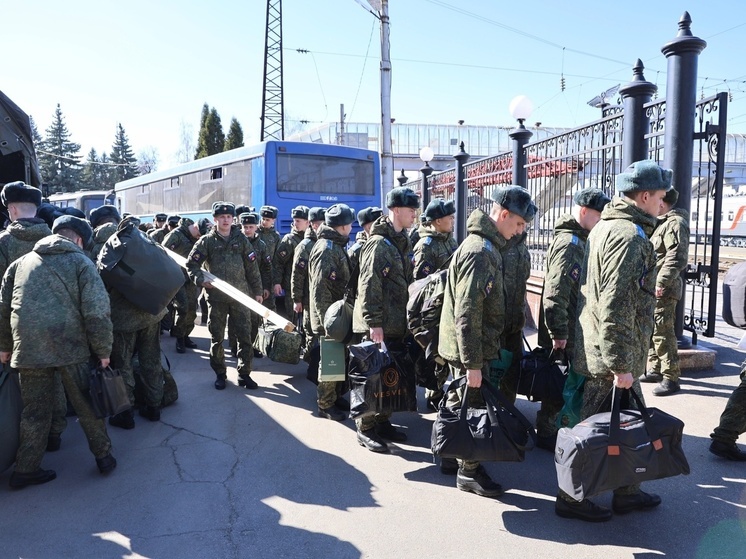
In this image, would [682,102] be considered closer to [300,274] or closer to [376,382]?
[376,382]

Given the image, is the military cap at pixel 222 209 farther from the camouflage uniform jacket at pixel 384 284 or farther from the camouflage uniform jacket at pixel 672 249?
the camouflage uniform jacket at pixel 672 249

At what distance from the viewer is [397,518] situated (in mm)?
3377


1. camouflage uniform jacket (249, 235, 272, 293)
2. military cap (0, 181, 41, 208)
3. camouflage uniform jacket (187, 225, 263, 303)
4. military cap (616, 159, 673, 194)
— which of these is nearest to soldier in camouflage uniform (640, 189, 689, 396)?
military cap (616, 159, 673, 194)

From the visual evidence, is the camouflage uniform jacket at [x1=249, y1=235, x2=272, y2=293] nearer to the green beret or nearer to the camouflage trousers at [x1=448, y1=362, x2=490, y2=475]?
the green beret

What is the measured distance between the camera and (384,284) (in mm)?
4547

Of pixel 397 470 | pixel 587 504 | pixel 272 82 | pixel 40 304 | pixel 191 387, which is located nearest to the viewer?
pixel 587 504

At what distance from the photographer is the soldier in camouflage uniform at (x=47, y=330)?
374 cm

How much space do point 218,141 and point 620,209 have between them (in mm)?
42105

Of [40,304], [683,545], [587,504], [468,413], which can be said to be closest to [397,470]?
[468,413]

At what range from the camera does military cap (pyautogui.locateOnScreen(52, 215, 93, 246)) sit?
4160mm

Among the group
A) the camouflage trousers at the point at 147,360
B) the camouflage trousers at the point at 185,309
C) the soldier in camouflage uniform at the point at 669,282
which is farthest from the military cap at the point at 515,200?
the camouflage trousers at the point at 185,309

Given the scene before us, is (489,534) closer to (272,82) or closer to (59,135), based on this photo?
(272,82)

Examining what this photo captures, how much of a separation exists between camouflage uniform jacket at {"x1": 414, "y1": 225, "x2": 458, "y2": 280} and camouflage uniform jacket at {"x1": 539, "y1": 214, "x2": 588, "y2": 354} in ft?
3.93

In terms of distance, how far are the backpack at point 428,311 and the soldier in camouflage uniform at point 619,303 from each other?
0.96 m
